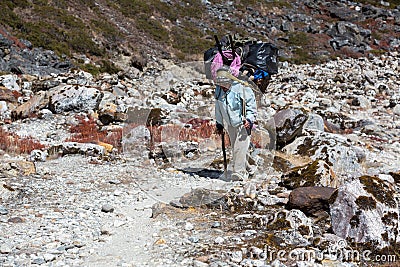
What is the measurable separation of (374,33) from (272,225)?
152 ft

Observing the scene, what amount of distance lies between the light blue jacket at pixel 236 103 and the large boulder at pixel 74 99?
9.08m

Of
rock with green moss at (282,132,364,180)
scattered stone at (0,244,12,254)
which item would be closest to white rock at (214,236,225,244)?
scattered stone at (0,244,12,254)

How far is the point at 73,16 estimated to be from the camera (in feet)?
101

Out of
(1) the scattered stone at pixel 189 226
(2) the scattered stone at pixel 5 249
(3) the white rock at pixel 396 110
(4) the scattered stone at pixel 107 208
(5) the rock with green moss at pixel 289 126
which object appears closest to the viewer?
(2) the scattered stone at pixel 5 249

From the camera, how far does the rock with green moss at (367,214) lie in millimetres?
4359

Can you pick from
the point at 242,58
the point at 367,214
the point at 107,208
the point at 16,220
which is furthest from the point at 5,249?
the point at 242,58

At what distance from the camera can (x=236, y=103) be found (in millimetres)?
6395

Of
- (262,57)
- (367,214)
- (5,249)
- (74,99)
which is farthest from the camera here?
(74,99)

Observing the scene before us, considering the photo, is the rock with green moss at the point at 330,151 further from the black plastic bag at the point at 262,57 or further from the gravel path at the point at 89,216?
the gravel path at the point at 89,216

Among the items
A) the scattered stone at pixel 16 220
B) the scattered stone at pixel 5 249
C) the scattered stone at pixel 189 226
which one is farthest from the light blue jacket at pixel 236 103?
the scattered stone at pixel 5 249

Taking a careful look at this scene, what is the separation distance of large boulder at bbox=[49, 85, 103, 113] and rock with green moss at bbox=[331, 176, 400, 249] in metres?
11.3

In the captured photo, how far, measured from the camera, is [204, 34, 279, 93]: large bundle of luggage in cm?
634

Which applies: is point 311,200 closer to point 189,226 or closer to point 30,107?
point 189,226

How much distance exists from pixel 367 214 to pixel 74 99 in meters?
12.0
